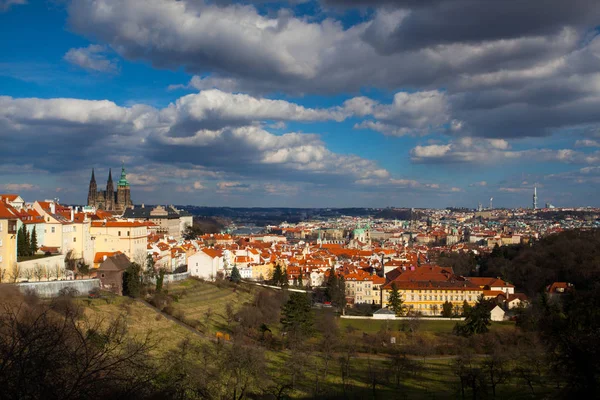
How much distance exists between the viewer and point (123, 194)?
11588 cm

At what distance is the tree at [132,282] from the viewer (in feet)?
119

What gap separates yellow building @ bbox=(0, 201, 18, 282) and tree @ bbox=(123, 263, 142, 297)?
6.90 meters

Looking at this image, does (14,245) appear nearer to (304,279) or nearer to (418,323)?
(418,323)

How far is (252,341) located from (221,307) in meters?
7.65

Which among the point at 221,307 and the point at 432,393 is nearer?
the point at 432,393

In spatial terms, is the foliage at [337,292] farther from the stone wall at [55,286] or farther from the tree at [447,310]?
the stone wall at [55,286]

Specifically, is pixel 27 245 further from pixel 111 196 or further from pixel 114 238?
pixel 111 196

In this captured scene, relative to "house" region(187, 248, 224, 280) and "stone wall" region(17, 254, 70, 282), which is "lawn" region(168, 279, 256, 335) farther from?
"stone wall" region(17, 254, 70, 282)

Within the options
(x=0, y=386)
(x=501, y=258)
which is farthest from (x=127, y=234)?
(x=501, y=258)

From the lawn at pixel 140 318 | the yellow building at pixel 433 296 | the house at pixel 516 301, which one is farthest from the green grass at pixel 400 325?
the lawn at pixel 140 318

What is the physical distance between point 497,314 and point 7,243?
39.0 meters

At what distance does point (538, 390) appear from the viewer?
2642 centimetres

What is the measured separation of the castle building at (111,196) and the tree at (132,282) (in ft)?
252

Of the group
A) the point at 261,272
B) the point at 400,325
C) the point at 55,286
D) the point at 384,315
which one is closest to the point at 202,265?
the point at 261,272
